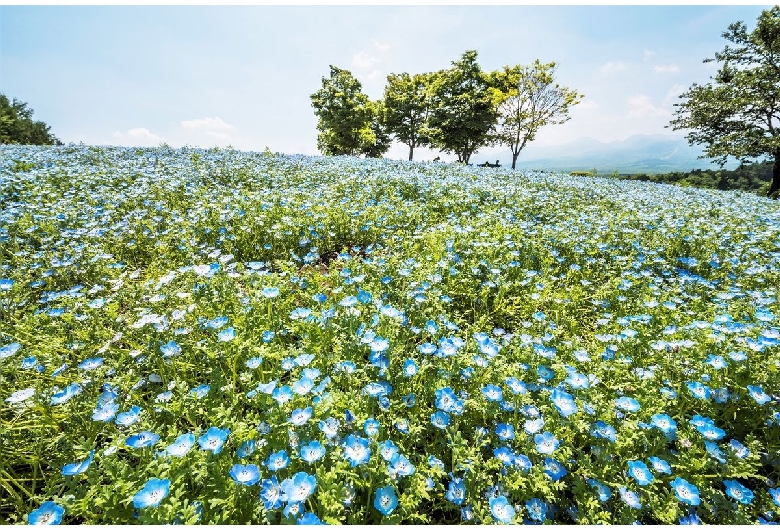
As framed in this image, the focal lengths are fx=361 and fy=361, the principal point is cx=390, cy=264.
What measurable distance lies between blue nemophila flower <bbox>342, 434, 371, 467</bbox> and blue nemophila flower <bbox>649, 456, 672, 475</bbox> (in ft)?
5.34

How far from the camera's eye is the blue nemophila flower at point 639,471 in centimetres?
195

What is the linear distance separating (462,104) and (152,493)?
34171 mm

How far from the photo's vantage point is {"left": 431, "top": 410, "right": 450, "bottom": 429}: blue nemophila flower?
2.13 meters

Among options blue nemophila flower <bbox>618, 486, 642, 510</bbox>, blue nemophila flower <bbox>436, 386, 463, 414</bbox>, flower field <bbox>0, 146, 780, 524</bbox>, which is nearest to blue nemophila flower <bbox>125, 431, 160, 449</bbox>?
flower field <bbox>0, 146, 780, 524</bbox>

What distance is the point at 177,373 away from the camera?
2664mm

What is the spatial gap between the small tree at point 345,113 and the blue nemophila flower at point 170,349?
116ft

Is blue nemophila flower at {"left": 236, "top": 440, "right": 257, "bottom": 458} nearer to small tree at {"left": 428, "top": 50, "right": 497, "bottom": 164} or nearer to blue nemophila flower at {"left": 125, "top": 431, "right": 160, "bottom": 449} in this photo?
blue nemophila flower at {"left": 125, "top": 431, "right": 160, "bottom": 449}

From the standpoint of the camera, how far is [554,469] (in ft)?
6.41

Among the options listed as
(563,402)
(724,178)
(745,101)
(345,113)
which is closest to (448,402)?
(563,402)

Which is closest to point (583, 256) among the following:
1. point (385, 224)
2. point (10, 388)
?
point (385, 224)

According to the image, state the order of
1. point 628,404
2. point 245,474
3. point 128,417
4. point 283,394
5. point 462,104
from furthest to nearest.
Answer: point 462,104, point 628,404, point 283,394, point 128,417, point 245,474

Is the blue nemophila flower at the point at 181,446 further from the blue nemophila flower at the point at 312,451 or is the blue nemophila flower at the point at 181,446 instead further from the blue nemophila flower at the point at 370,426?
the blue nemophila flower at the point at 370,426

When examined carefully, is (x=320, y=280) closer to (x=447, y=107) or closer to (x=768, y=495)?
(x=768, y=495)

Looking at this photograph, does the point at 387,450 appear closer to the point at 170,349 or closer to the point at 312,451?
the point at 312,451
